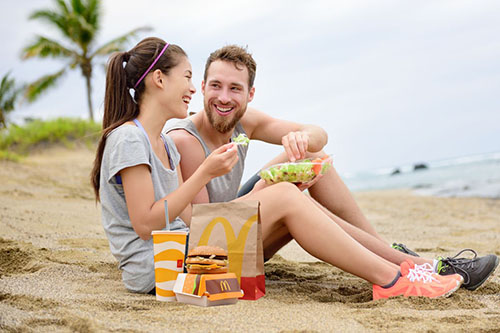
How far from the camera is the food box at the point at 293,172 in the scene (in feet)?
8.47

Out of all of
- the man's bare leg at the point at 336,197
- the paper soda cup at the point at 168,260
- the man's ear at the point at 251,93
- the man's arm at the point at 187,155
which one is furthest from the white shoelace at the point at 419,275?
the man's ear at the point at 251,93

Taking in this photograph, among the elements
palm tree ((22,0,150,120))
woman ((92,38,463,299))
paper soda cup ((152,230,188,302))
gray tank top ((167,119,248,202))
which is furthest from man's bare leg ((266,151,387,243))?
palm tree ((22,0,150,120))

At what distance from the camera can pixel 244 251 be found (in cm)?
217

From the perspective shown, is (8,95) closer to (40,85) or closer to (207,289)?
A: (40,85)

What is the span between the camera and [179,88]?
238cm

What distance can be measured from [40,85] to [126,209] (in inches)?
699

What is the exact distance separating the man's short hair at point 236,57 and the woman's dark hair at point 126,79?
528 mm

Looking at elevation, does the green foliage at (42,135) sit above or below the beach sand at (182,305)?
above

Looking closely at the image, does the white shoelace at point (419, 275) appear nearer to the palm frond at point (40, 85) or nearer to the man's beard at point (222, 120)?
the man's beard at point (222, 120)

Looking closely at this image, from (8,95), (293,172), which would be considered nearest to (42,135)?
(8,95)

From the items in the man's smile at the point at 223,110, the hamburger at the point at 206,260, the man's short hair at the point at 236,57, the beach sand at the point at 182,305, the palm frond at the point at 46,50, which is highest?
the palm frond at the point at 46,50

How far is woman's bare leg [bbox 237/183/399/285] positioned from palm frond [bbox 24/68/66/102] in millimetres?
17466

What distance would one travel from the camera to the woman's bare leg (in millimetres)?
2234

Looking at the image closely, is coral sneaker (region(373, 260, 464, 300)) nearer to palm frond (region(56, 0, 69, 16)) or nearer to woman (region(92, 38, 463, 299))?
woman (region(92, 38, 463, 299))
